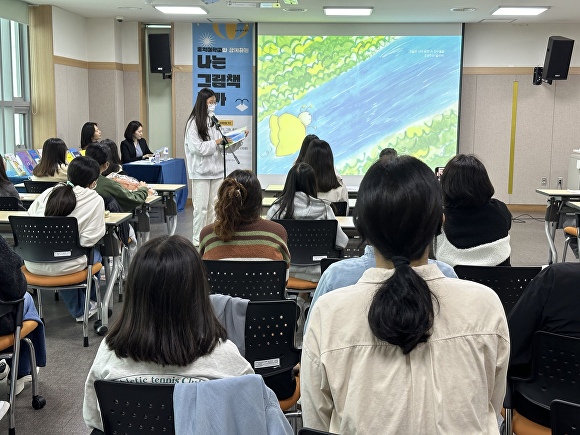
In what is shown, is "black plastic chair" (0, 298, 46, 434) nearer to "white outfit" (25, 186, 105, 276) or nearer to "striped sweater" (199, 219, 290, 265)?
"striped sweater" (199, 219, 290, 265)

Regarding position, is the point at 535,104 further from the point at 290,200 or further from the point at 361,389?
the point at 361,389

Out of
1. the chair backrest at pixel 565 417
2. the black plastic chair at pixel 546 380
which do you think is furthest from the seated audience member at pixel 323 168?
the chair backrest at pixel 565 417

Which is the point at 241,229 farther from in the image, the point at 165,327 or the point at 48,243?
the point at 165,327

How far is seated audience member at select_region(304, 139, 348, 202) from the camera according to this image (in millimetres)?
4738

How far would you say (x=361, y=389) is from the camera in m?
1.23

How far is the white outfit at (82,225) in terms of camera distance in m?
4.07

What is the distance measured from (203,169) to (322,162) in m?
2.39

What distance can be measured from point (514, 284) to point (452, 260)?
0.50 m

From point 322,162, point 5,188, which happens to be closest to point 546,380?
point 322,162

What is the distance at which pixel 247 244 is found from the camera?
128 inches

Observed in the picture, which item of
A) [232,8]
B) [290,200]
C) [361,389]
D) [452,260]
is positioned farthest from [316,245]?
[232,8]

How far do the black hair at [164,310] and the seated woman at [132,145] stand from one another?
7623mm

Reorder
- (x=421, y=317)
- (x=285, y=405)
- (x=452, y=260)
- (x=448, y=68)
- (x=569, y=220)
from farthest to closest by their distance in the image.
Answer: (x=448, y=68) < (x=569, y=220) < (x=452, y=260) < (x=285, y=405) < (x=421, y=317)

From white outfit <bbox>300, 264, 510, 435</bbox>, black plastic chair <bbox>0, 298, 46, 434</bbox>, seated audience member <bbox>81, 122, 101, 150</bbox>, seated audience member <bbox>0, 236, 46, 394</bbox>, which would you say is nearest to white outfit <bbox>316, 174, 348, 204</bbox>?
seated audience member <bbox>0, 236, 46, 394</bbox>
